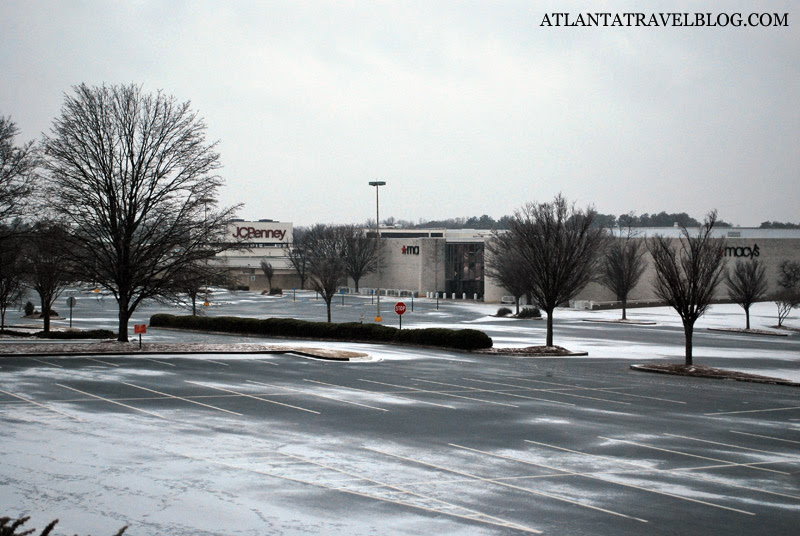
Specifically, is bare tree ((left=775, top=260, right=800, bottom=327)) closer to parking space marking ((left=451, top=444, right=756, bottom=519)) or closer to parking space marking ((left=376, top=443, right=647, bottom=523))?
parking space marking ((left=451, top=444, right=756, bottom=519))

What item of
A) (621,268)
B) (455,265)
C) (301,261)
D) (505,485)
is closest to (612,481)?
(505,485)

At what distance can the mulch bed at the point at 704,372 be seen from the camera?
27875 mm

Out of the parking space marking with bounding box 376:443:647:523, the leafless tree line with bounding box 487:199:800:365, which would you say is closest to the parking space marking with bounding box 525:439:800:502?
the parking space marking with bounding box 376:443:647:523

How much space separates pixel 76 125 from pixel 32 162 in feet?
8.25

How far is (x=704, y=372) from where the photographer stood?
29.5 m

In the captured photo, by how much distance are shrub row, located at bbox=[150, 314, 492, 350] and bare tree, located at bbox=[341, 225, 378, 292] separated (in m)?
57.5

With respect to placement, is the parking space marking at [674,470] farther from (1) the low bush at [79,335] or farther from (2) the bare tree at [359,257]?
(2) the bare tree at [359,257]

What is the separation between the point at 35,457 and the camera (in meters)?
14.0

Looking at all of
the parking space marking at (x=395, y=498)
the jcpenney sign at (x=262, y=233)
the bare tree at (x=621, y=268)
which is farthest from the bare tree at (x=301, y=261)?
the parking space marking at (x=395, y=498)

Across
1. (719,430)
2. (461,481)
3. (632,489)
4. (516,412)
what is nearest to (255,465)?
(461,481)

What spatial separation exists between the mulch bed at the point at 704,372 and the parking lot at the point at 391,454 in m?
1.25

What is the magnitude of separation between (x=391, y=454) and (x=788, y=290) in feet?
184

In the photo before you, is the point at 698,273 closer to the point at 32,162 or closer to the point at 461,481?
the point at 461,481

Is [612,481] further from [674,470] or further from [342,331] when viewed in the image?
[342,331]
